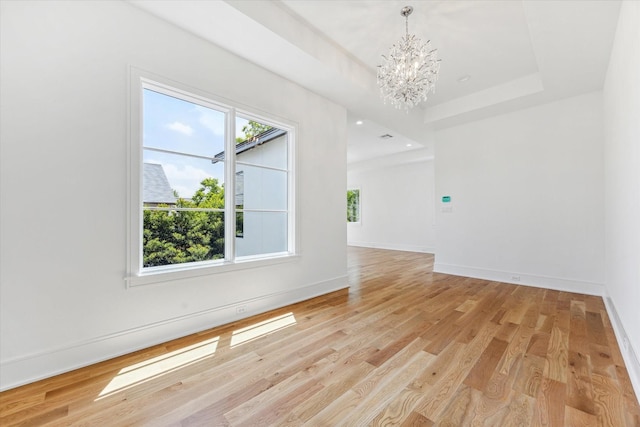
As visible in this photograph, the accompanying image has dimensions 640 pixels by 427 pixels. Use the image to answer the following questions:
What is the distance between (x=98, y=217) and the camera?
82.7 inches

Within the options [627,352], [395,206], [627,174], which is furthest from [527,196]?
[395,206]

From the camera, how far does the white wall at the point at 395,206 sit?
838cm

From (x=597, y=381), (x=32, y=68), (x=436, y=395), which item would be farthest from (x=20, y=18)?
(x=597, y=381)

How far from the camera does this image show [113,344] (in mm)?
2146

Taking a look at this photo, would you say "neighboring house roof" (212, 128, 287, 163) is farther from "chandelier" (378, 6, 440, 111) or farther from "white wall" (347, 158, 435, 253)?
"white wall" (347, 158, 435, 253)

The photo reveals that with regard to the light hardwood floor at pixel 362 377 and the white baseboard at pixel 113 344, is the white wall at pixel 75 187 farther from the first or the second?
the light hardwood floor at pixel 362 377

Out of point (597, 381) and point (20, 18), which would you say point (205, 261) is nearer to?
point (20, 18)

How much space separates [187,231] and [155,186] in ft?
1.70

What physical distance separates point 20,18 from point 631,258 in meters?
4.78

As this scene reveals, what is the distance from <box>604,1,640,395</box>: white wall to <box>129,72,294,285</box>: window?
3130 mm

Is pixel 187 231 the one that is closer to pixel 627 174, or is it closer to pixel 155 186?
pixel 155 186

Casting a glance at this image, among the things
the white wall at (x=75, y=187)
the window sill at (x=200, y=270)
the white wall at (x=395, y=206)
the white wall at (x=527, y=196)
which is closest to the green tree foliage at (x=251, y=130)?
the white wall at (x=75, y=187)

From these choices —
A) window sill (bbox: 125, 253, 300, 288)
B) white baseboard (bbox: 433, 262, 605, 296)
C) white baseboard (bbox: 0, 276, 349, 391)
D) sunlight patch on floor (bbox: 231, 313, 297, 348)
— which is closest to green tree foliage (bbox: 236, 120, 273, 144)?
window sill (bbox: 125, 253, 300, 288)

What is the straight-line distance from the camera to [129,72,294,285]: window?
242 centimetres
